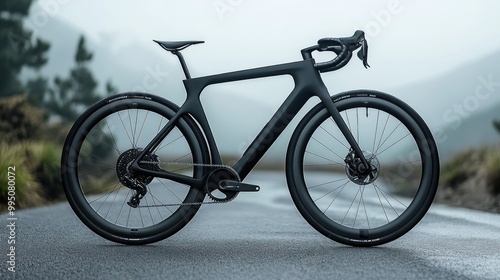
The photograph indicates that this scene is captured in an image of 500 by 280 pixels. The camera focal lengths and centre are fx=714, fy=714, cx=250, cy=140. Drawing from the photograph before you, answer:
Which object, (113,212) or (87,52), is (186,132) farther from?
(87,52)

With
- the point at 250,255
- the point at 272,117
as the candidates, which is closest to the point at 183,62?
the point at 272,117

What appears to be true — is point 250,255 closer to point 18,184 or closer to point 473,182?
point 18,184

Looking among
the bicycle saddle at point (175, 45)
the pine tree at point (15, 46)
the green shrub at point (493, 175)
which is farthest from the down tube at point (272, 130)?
the pine tree at point (15, 46)

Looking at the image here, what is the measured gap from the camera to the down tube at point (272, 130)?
16.5 ft

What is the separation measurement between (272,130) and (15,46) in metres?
25.6

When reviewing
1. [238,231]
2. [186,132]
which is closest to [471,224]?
[238,231]

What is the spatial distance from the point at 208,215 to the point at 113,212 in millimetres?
1248

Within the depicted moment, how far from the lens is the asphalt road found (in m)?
4.02

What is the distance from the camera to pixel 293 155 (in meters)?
4.98

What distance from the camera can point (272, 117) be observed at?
5.05 meters

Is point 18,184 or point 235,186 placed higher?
point 235,186

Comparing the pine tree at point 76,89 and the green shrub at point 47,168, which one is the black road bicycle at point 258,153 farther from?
the pine tree at point 76,89

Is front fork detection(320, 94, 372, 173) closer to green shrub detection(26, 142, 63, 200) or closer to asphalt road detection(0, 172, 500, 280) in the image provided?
asphalt road detection(0, 172, 500, 280)

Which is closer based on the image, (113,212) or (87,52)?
(113,212)
